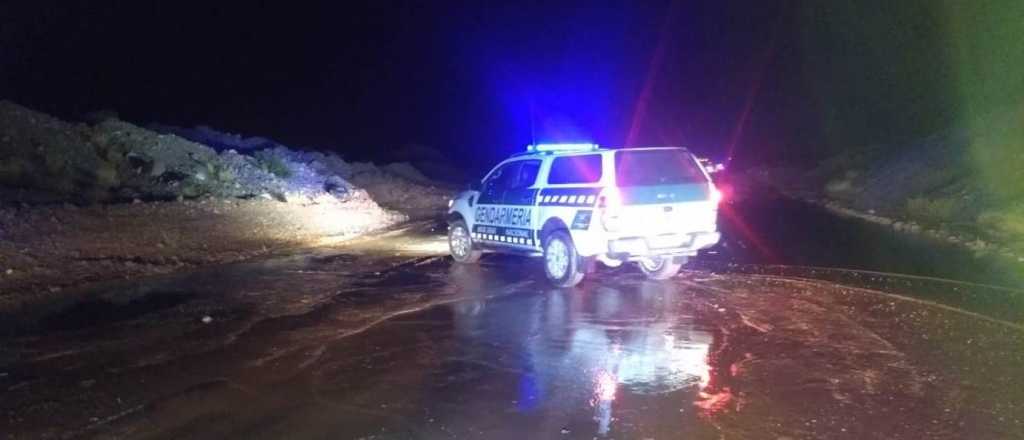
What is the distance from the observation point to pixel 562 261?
11.8 metres

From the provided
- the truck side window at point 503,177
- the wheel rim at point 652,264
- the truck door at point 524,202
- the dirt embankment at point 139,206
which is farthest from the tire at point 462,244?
the dirt embankment at point 139,206

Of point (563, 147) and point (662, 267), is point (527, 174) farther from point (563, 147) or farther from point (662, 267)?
point (662, 267)

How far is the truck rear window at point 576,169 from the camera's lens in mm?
11250

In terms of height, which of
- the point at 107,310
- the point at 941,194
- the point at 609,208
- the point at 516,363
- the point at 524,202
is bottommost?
the point at 516,363

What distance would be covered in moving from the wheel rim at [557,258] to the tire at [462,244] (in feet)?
7.96

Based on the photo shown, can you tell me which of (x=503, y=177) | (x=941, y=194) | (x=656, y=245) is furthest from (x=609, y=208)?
(x=941, y=194)

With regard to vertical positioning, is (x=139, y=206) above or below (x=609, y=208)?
above

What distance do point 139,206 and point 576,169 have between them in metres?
11.4

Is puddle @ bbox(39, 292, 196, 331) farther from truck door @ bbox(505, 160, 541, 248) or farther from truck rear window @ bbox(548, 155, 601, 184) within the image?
truck rear window @ bbox(548, 155, 601, 184)

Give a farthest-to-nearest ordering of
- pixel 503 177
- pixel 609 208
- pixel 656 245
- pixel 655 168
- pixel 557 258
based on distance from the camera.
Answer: pixel 503 177 < pixel 557 258 < pixel 655 168 < pixel 656 245 < pixel 609 208

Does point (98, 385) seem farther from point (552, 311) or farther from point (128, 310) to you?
point (552, 311)

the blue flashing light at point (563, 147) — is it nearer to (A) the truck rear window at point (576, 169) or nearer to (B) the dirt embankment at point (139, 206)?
(A) the truck rear window at point (576, 169)

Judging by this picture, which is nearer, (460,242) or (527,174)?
(527,174)

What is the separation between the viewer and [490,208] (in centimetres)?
1354
